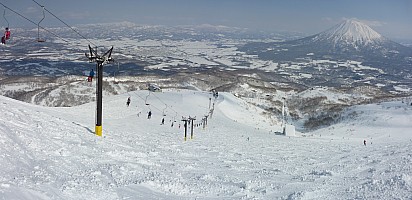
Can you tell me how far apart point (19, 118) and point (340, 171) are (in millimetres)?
12497

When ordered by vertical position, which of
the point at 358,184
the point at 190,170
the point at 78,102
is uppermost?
the point at 358,184

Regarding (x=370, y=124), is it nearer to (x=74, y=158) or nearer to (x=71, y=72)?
(x=74, y=158)

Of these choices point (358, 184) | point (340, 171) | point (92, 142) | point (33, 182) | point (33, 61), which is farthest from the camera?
point (33, 61)

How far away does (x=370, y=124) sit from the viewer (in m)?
58.4

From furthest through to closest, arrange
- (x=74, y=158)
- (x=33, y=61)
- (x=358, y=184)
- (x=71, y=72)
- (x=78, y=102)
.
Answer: (x=33, y=61) < (x=71, y=72) < (x=78, y=102) < (x=74, y=158) < (x=358, y=184)

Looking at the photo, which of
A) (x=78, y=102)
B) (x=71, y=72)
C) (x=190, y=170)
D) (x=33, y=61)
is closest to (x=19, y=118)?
(x=190, y=170)

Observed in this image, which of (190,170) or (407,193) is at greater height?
(407,193)

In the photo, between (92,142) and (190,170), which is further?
(92,142)

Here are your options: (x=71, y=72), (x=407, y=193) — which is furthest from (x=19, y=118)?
(x=71, y=72)

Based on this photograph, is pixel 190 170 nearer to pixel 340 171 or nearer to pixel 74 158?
pixel 74 158

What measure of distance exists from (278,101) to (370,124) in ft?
160

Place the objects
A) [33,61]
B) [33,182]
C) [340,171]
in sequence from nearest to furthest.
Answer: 1. [33,182]
2. [340,171]
3. [33,61]

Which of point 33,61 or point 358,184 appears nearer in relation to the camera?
point 358,184

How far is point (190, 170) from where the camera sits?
1185 centimetres
